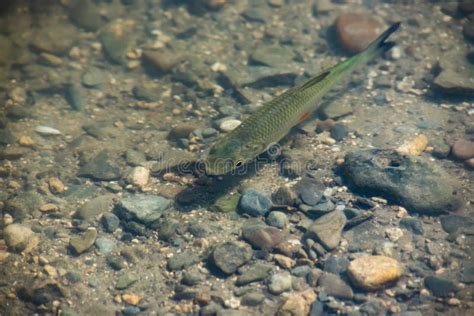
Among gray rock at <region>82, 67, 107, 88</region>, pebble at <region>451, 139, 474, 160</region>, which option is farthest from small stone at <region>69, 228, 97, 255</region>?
pebble at <region>451, 139, 474, 160</region>

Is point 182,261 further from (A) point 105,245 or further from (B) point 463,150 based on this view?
(B) point 463,150

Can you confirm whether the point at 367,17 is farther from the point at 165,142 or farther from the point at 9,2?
the point at 9,2

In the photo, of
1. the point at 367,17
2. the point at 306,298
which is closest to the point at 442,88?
the point at 367,17

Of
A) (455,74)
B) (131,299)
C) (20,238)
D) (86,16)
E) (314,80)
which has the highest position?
(314,80)

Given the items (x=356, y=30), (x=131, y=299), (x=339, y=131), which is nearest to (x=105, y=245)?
(x=131, y=299)

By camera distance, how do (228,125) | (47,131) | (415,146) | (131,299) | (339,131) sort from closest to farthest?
(131,299) → (415,146) → (339,131) → (228,125) → (47,131)

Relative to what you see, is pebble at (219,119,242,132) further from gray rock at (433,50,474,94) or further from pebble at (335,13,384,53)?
gray rock at (433,50,474,94)
